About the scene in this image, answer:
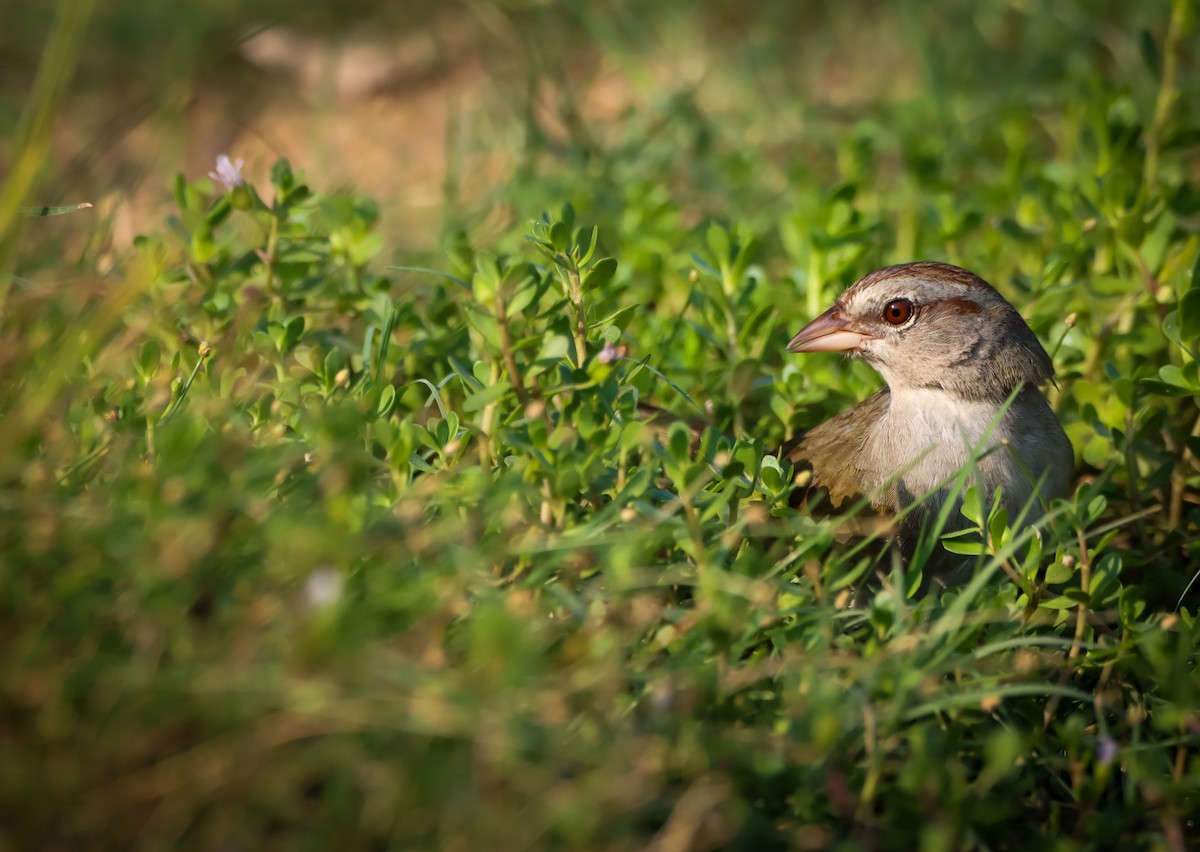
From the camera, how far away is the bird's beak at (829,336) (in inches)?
150

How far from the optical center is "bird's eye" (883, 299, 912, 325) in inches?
150

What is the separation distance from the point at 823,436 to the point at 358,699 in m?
2.14

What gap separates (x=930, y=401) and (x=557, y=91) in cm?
333

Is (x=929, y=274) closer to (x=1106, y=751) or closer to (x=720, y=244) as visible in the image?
(x=720, y=244)

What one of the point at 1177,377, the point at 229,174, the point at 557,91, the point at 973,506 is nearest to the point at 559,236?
the point at 229,174

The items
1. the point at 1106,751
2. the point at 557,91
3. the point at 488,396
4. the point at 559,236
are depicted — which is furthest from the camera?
the point at 557,91

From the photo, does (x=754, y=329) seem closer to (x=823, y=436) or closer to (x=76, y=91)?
(x=823, y=436)

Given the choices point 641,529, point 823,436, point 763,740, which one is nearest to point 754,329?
point 823,436

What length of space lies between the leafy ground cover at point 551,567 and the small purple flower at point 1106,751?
4 cm

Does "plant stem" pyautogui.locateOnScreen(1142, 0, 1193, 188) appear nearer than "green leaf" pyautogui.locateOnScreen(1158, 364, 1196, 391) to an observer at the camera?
No

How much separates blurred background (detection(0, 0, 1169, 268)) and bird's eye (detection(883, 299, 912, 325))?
150 cm

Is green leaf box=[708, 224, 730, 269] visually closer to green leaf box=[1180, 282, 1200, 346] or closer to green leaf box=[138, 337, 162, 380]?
green leaf box=[1180, 282, 1200, 346]

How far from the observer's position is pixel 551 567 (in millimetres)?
2633

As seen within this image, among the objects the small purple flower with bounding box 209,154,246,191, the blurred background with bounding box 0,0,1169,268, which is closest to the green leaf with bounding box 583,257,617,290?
the small purple flower with bounding box 209,154,246,191
